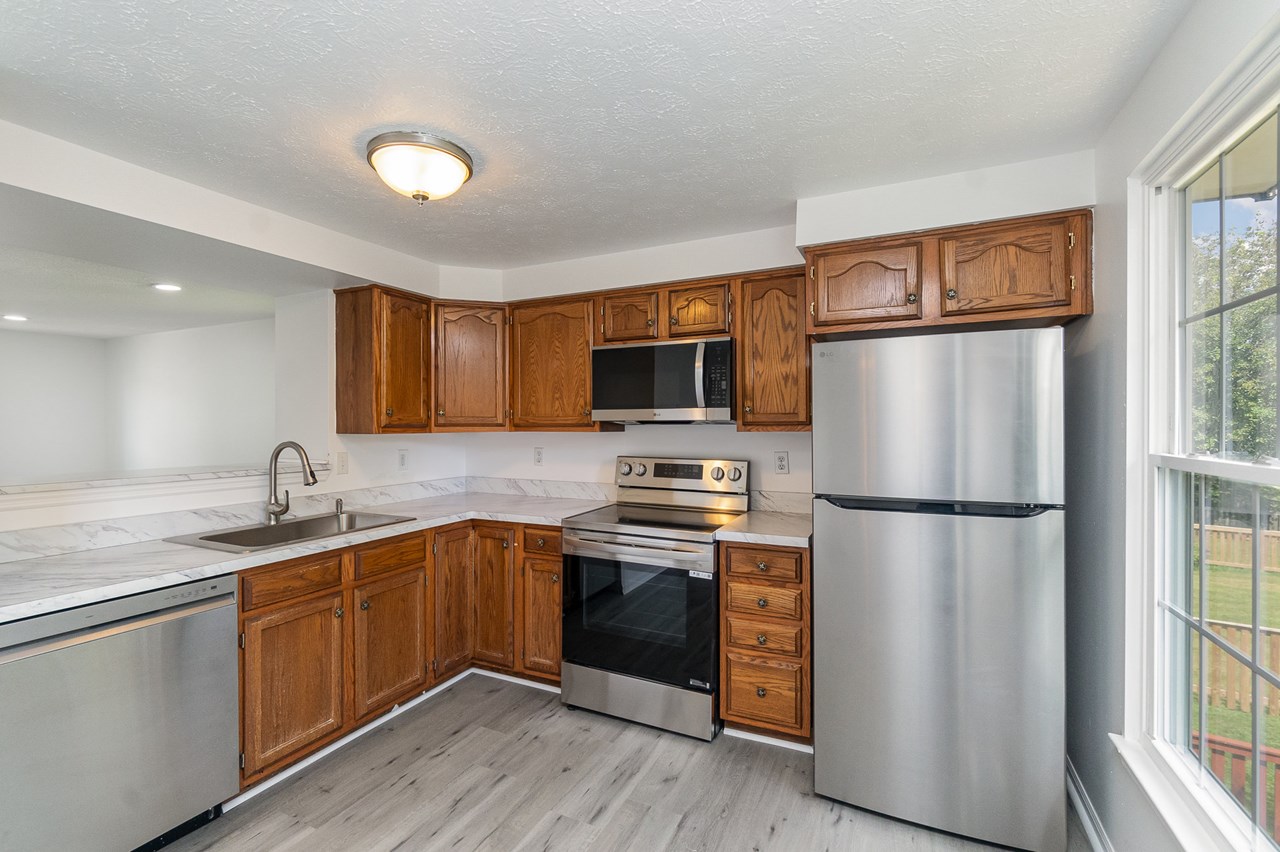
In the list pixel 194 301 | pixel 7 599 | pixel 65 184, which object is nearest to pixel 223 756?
pixel 7 599

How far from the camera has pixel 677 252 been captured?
9.96 ft

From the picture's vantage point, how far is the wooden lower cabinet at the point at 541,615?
2.91m

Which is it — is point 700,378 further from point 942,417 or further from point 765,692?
point 765,692

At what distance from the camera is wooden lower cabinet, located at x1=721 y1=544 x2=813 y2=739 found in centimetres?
236

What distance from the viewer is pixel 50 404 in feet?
21.2

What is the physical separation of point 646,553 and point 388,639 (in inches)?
49.9

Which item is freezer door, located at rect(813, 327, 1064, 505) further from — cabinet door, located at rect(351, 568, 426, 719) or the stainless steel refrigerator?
cabinet door, located at rect(351, 568, 426, 719)

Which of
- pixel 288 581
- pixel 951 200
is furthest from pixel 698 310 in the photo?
pixel 288 581

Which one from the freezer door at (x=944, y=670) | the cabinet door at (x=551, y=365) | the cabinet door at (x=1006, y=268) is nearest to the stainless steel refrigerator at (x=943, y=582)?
the freezer door at (x=944, y=670)

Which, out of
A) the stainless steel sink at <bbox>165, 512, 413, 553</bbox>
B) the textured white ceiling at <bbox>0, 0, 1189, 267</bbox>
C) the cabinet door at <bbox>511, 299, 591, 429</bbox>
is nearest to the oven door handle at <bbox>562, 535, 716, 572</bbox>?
the cabinet door at <bbox>511, 299, 591, 429</bbox>

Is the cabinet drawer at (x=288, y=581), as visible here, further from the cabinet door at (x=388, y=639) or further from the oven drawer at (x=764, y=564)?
the oven drawer at (x=764, y=564)

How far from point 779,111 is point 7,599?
2.59 metres

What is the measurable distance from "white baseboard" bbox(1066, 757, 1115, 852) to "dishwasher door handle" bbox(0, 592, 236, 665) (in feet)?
9.66

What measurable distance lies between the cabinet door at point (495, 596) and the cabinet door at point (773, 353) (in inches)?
56.0
